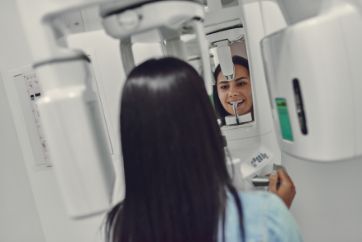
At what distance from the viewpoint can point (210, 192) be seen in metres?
0.72

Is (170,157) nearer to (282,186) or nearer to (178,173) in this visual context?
(178,173)

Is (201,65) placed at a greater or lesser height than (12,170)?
greater

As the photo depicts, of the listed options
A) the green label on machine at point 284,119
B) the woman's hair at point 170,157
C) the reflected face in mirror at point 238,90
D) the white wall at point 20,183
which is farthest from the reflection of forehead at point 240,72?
the white wall at point 20,183

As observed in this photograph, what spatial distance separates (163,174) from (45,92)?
27cm

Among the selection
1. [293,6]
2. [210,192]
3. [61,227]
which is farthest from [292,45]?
[61,227]

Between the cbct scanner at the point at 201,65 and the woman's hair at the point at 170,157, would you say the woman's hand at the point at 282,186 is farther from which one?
Answer: the woman's hair at the point at 170,157

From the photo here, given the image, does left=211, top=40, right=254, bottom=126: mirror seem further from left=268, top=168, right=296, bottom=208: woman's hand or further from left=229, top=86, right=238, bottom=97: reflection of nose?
left=268, top=168, right=296, bottom=208: woman's hand

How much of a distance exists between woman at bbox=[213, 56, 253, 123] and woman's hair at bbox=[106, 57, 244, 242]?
40 centimetres

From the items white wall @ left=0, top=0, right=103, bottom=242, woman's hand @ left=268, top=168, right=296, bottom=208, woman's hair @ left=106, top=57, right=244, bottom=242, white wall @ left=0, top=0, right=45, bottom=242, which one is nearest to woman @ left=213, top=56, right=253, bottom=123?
woman's hand @ left=268, top=168, right=296, bottom=208

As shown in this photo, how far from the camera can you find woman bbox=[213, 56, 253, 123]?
3.65 ft

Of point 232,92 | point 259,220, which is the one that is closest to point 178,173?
point 259,220

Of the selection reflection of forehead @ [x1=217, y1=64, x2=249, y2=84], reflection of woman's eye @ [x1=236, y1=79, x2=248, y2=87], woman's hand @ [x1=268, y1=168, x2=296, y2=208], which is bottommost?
woman's hand @ [x1=268, y1=168, x2=296, y2=208]

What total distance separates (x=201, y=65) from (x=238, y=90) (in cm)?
42

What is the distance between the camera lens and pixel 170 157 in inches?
27.6
